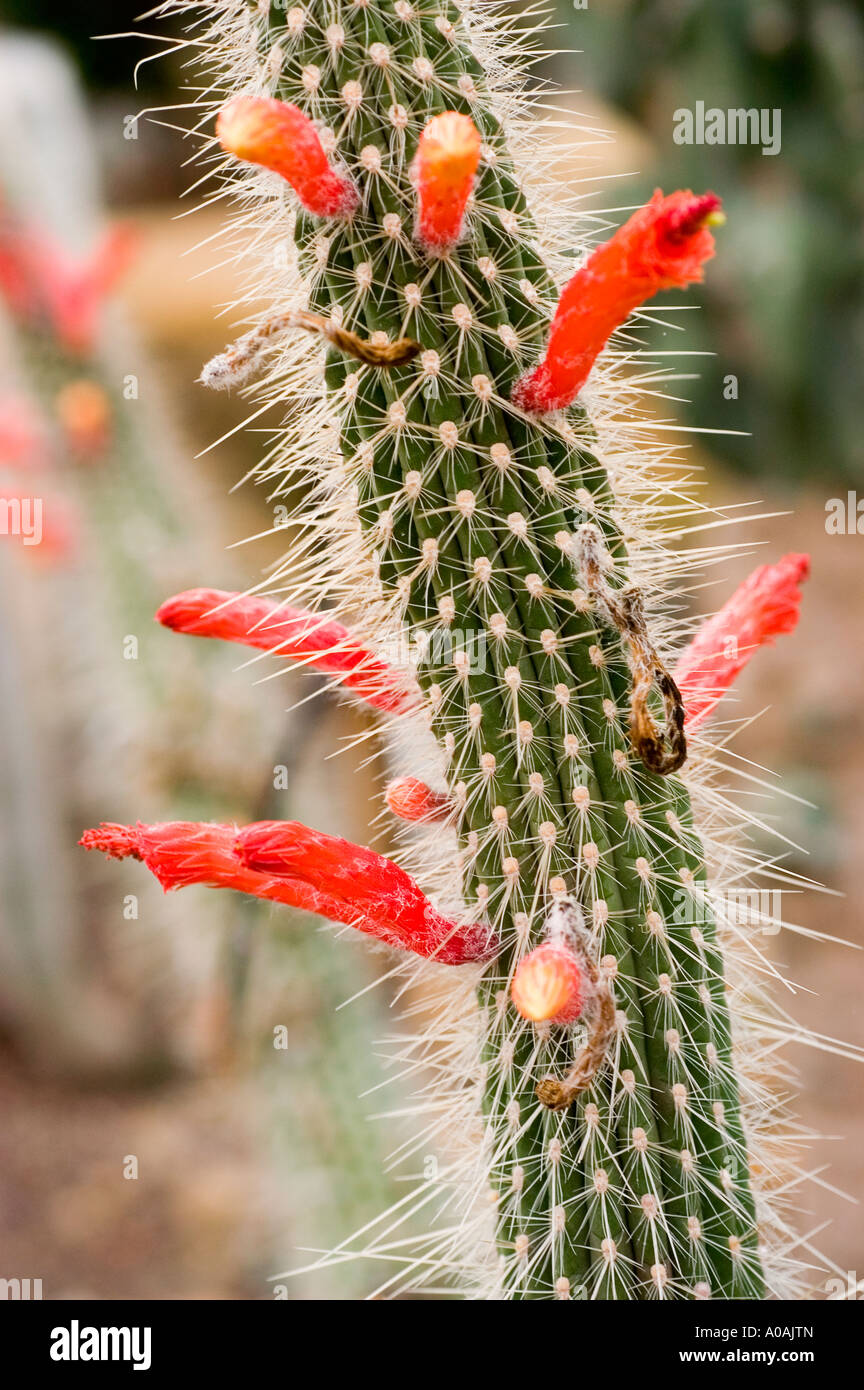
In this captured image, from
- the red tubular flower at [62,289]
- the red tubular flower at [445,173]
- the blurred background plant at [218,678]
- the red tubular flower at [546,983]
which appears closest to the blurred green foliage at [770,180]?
the blurred background plant at [218,678]

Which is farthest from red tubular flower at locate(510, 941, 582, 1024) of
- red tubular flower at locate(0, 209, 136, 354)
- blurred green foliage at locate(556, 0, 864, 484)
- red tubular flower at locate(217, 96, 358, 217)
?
blurred green foliage at locate(556, 0, 864, 484)

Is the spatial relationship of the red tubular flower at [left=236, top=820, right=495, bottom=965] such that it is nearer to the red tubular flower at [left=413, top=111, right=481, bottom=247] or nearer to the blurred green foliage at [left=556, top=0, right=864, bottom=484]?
the red tubular flower at [left=413, top=111, right=481, bottom=247]

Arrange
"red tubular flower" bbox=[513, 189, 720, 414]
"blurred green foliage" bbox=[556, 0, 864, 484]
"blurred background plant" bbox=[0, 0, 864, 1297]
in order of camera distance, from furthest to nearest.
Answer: "blurred green foliage" bbox=[556, 0, 864, 484] → "blurred background plant" bbox=[0, 0, 864, 1297] → "red tubular flower" bbox=[513, 189, 720, 414]

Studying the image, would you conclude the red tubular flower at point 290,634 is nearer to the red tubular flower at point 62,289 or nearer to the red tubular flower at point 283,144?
the red tubular flower at point 283,144

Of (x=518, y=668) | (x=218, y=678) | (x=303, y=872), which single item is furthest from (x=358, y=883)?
(x=218, y=678)
